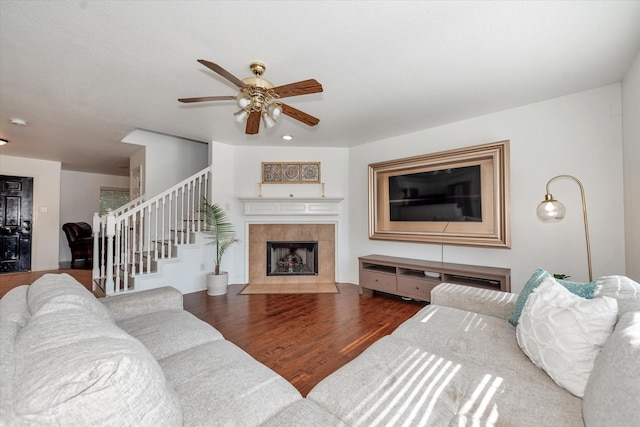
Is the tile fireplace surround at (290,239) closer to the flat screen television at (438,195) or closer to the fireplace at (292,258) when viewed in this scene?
the fireplace at (292,258)

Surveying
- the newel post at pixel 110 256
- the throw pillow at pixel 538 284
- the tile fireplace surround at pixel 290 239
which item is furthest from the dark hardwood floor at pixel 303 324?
the throw pillow at pixel 538 284

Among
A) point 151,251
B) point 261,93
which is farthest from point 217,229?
point 261,93

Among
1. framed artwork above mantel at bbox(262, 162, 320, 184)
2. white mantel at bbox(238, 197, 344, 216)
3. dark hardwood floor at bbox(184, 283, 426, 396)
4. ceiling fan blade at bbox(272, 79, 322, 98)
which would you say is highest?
ceiling fan blade at bbox(272, 79, 322, 98)

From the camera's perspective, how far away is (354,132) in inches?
148

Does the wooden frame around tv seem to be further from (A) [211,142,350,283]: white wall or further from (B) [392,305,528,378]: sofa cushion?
(B) [392,305,528,378]: sofa cushion

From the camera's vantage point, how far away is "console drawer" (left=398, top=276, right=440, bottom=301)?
3167 mm

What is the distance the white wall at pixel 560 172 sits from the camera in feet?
7.98

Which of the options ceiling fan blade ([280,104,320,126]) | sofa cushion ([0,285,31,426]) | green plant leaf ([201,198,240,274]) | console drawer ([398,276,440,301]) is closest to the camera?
sofa cushion ([0,285,31,426])

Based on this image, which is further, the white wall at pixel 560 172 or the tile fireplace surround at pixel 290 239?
the tile fireplace surround at pixel 290 239

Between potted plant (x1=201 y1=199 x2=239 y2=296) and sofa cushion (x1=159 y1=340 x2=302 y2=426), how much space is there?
8.41 ft

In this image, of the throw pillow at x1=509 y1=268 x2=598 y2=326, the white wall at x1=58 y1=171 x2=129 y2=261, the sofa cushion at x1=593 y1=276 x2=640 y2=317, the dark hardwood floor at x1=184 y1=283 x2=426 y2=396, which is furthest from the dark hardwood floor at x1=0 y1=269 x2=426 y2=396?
the white wall at x1=58 y1=171 x2=129 y2=261

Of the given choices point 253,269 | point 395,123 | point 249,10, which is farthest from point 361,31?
point 253,269

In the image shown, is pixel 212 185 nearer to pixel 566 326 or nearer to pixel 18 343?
pixel 18 343

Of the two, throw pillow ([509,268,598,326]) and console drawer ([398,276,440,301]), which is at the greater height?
throw pillow ([509,268,598,326])
